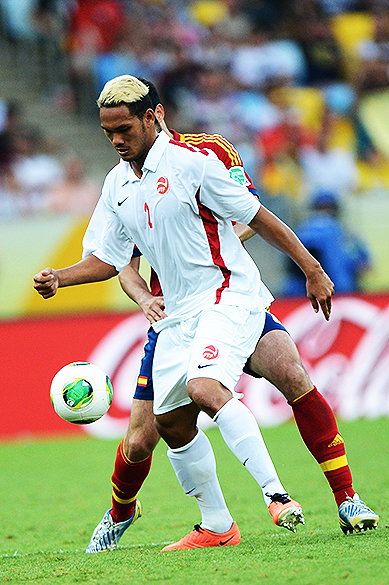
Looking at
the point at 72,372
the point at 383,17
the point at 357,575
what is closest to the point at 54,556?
the point at 72,372

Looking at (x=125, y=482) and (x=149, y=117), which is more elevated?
(x=149, y=117)

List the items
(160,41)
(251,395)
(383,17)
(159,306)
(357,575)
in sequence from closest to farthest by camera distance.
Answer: (357,575), (159,306), (251,395), (160,41), (383,17)

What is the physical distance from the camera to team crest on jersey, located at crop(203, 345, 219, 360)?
13.2ft

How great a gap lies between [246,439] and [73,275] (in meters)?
1.28

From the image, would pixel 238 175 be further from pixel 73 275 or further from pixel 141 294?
pixel 73 275

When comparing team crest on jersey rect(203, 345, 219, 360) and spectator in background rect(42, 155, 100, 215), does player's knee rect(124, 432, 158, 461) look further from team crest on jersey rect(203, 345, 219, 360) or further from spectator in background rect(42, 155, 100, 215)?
spectator in background rect(42, 155, 100, 215)

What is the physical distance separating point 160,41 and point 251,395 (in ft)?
22.7

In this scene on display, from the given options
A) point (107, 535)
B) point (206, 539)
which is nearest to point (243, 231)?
point (206, 539)

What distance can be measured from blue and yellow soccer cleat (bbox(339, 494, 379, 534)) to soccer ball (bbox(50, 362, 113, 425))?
4.26ft

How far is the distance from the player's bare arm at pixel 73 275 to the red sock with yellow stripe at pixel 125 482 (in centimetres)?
91

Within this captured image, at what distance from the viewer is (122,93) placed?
13.4ft

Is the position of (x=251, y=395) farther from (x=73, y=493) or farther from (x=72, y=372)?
(x=72, y=372)

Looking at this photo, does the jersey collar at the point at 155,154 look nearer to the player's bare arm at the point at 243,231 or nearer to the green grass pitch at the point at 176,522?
the player's bare arm at the point at 243,231

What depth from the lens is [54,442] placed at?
10.0m
